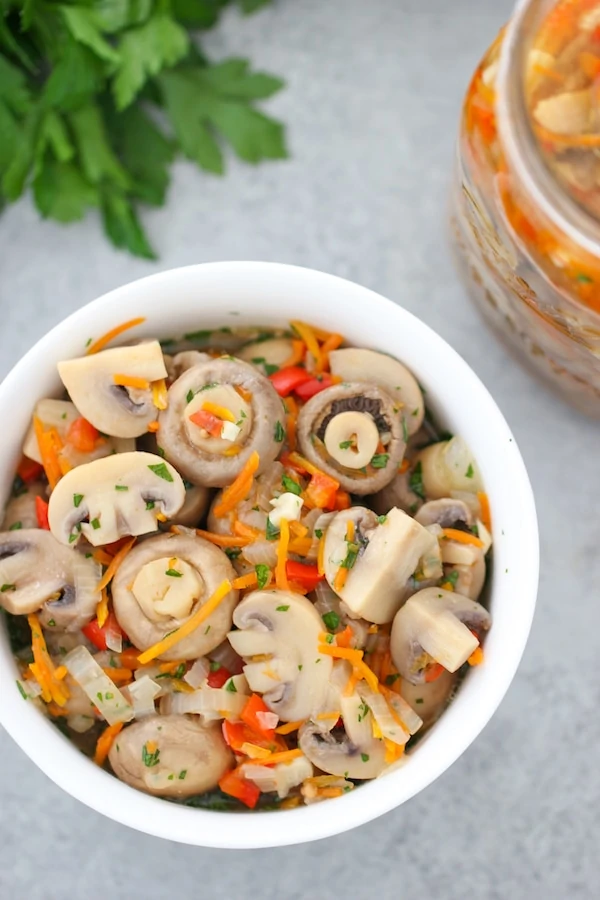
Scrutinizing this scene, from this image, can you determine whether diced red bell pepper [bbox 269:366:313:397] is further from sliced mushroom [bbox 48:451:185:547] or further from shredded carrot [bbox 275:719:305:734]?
shredded carrot [bbox 275:719:305:734]

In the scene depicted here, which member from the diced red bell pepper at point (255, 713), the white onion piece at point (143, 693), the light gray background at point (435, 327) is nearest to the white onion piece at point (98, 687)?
the white onion piece at point (143, 693)

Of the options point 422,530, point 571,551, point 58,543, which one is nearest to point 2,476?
point 58,543

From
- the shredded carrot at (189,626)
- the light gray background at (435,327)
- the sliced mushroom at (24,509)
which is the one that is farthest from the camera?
the light gray background at (435,327)

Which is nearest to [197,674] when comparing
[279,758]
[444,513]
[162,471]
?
[279,758]

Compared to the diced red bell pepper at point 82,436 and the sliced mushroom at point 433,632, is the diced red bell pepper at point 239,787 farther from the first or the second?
the diced red bell pepper at point 82,436

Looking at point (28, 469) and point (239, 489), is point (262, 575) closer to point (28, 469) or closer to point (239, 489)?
A: point (239, 489)

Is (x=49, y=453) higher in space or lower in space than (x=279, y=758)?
higher

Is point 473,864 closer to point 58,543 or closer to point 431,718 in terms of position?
point 431,718
